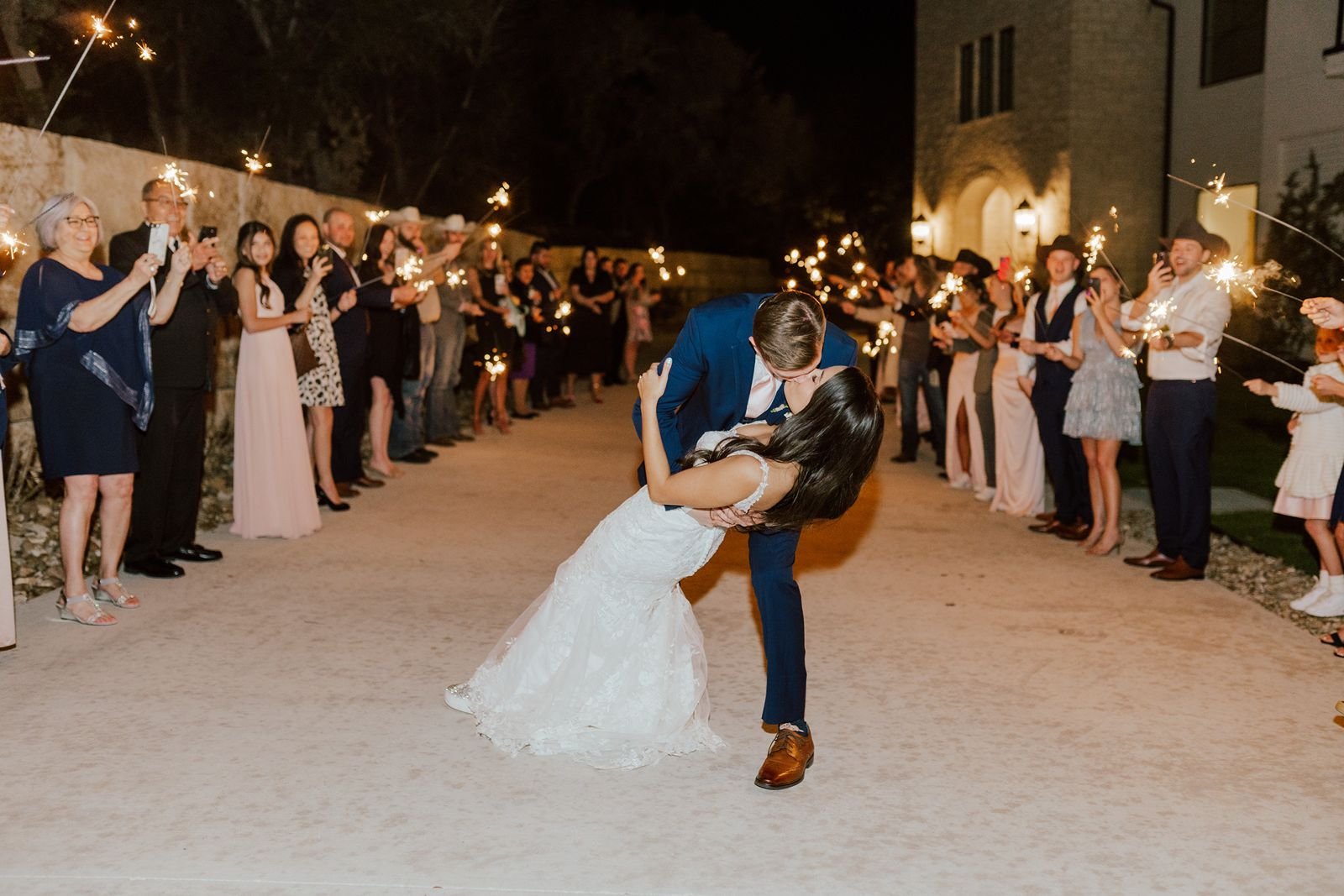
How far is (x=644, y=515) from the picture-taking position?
462 cm

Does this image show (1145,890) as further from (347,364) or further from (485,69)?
(485,69)

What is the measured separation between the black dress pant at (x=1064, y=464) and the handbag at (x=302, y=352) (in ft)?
17.0

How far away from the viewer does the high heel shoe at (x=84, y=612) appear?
6.21 m

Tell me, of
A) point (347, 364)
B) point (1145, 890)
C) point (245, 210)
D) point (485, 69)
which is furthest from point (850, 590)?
point (485, 69)

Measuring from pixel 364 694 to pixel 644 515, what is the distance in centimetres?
153

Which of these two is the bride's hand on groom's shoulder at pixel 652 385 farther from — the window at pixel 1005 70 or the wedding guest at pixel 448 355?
the window at pixel 1005 70

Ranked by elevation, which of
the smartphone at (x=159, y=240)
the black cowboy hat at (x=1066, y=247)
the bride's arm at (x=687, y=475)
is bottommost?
the bride's arm at (x=687, y=475)

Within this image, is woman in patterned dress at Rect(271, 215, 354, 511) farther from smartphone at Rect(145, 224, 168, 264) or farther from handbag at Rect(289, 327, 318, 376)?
smartphone at Rect(145, 224, 168, 264)

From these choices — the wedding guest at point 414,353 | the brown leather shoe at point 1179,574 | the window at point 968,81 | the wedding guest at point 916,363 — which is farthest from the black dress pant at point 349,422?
the window at point 968,81

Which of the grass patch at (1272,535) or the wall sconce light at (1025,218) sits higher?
the wall sconce light at (1025,218)

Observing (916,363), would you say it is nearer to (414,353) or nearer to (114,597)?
(414,353)

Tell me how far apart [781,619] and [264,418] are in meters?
4.84

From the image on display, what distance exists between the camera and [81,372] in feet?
20.4

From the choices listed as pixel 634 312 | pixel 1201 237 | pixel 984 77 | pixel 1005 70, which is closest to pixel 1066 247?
pixel 1201 237
